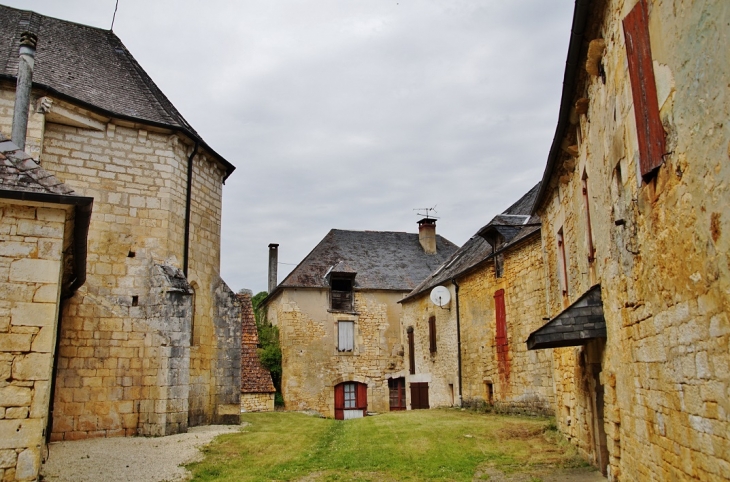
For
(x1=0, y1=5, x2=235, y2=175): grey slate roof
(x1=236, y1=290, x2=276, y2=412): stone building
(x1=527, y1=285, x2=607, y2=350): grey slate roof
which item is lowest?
(x1=236, y1=290, x2=276, y2=412): stone building

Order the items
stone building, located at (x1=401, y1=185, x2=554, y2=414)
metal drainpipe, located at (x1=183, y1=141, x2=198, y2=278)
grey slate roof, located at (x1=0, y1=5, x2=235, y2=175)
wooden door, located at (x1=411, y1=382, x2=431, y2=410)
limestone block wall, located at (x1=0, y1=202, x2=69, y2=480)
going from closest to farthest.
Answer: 1. limestone block wall, located at (x1=0, y1=202, x2=69, y2=480)
2. grey slate roof, located at (x1=0, y1=5, x2=235, y2=175)
3. metal drainpipe, located at (x1=183, y1=141, x2=198, y2=278)
4. stone building, located at (x1=401, y1=185, x2=554, y2=414)
5. wooden door, located at (x1=411, y1=382, x2=431, y2=410)

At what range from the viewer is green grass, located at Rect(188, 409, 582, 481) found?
301 inches

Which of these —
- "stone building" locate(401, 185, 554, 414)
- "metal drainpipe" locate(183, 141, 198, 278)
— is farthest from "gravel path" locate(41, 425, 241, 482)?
"stone building" locate(401, 185, 554, 414)

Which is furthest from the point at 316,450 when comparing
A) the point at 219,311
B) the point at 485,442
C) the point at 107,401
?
the point at 219,311

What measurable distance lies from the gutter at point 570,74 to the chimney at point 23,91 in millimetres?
7592

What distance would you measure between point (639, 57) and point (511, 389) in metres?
11.7

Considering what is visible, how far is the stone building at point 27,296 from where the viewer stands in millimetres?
5254

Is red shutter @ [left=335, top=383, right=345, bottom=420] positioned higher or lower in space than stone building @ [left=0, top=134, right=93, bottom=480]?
A: lower

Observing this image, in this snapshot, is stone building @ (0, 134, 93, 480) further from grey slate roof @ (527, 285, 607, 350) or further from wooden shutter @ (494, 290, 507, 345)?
wooden shutter @ (494, 290, 507, 345)

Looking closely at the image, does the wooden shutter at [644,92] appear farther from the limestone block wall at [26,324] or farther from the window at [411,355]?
the window at [411,355]

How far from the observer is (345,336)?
25.9 m

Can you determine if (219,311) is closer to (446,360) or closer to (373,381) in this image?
(446,360)

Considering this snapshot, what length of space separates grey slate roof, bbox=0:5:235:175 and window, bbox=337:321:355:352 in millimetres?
12729

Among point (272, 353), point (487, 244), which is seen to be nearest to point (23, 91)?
point (487, 244)
